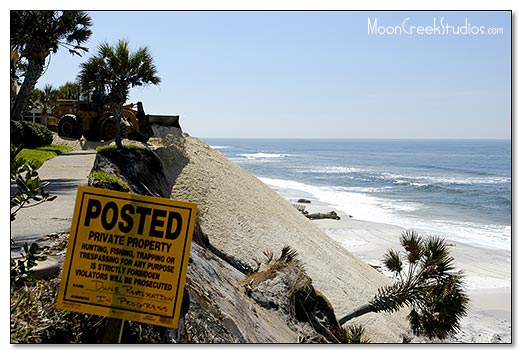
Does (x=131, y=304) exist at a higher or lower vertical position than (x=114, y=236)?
lower

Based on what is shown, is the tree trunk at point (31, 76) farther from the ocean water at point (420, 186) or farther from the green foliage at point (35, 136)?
the ocean water at point (420, 186)

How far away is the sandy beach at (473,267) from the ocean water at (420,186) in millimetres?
1047

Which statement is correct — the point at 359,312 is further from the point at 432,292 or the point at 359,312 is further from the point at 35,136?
the point at 35,136

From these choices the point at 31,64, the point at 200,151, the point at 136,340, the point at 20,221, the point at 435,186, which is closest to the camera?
the point at 136,340

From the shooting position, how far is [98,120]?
57.1 ft

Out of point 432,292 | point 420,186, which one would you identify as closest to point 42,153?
point 432,292

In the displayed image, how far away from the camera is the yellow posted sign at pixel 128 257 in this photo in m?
2.67

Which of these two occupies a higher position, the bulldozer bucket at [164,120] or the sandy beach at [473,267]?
the bulldozer bucket at [164,120]

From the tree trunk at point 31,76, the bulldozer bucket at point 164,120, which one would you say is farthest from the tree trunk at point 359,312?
the bulldozer bucket at point 164,120

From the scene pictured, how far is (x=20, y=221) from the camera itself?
21.7ft

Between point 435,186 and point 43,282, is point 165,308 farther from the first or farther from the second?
point 435,186

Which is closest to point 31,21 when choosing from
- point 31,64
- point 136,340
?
point 31,64

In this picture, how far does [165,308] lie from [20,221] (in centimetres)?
446

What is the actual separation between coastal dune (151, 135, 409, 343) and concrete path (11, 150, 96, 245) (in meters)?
2.19
